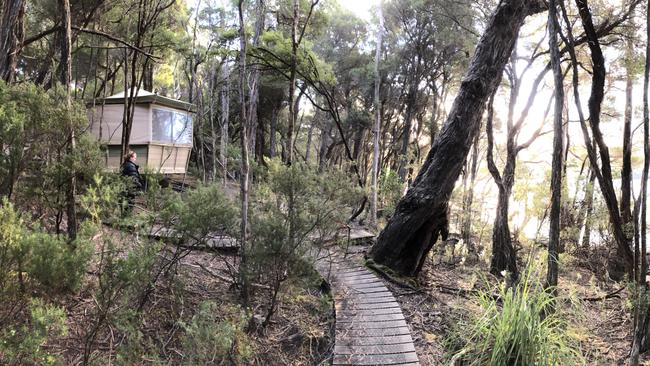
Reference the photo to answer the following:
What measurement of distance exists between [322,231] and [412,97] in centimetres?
1221

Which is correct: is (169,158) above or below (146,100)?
below

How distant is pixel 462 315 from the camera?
4758mm

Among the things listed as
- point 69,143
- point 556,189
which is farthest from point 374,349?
point 69,143

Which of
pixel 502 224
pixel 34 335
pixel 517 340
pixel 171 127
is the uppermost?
pixel 171 127

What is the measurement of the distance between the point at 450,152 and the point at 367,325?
3.10 meters

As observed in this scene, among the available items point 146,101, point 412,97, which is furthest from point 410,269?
point 412,97

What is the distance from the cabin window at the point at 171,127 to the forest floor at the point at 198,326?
8.27 m

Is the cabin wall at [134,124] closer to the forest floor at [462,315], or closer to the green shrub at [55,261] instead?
the forest floor at [462,315]

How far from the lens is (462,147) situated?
606cm

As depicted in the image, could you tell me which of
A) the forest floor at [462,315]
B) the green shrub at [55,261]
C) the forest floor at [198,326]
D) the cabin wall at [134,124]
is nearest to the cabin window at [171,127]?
the cabin wall at [134,124]

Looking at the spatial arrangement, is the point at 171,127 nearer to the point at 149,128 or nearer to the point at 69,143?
the point at 149,128

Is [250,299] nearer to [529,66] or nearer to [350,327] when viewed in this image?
[350,327]

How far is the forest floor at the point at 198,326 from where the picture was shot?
2.96 m

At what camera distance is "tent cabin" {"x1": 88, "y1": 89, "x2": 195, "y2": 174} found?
39.1ft
